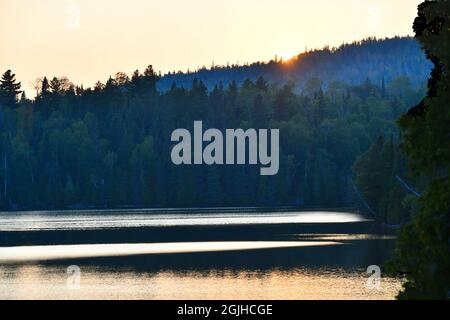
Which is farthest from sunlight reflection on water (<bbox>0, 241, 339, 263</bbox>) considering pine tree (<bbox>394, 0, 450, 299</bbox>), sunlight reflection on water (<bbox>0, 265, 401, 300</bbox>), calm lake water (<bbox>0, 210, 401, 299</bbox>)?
pine tree (<bbox>394, 0, 450, 299</bbox>)

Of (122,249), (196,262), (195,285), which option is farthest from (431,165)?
(122,249)

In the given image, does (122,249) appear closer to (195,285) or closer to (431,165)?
(195,285)

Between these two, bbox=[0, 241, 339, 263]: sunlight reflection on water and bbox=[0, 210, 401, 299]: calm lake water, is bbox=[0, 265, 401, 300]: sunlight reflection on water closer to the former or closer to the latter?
bbox=[0, 210, 401, 299]: calm lake water

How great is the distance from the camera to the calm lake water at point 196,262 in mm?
56594

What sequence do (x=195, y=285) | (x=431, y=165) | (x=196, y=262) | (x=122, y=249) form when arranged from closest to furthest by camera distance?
(x=431, y=165) → (x=195, y=285) → (x=196, y=262) → (x=122, y=249)

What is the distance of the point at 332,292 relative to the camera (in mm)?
54906

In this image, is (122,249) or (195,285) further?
(122,249)

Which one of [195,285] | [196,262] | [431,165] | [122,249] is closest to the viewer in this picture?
[431,165]

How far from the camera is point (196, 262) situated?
237ft

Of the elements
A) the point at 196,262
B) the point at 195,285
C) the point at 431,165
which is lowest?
the point at 195,285

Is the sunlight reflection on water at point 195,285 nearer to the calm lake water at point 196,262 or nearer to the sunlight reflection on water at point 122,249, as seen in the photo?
the calm lake water at point 196,262

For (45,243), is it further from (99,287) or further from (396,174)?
(396,174)

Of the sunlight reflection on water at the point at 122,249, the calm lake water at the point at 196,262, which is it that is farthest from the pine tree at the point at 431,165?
the sunlight reflection on water at the point at 122,249
